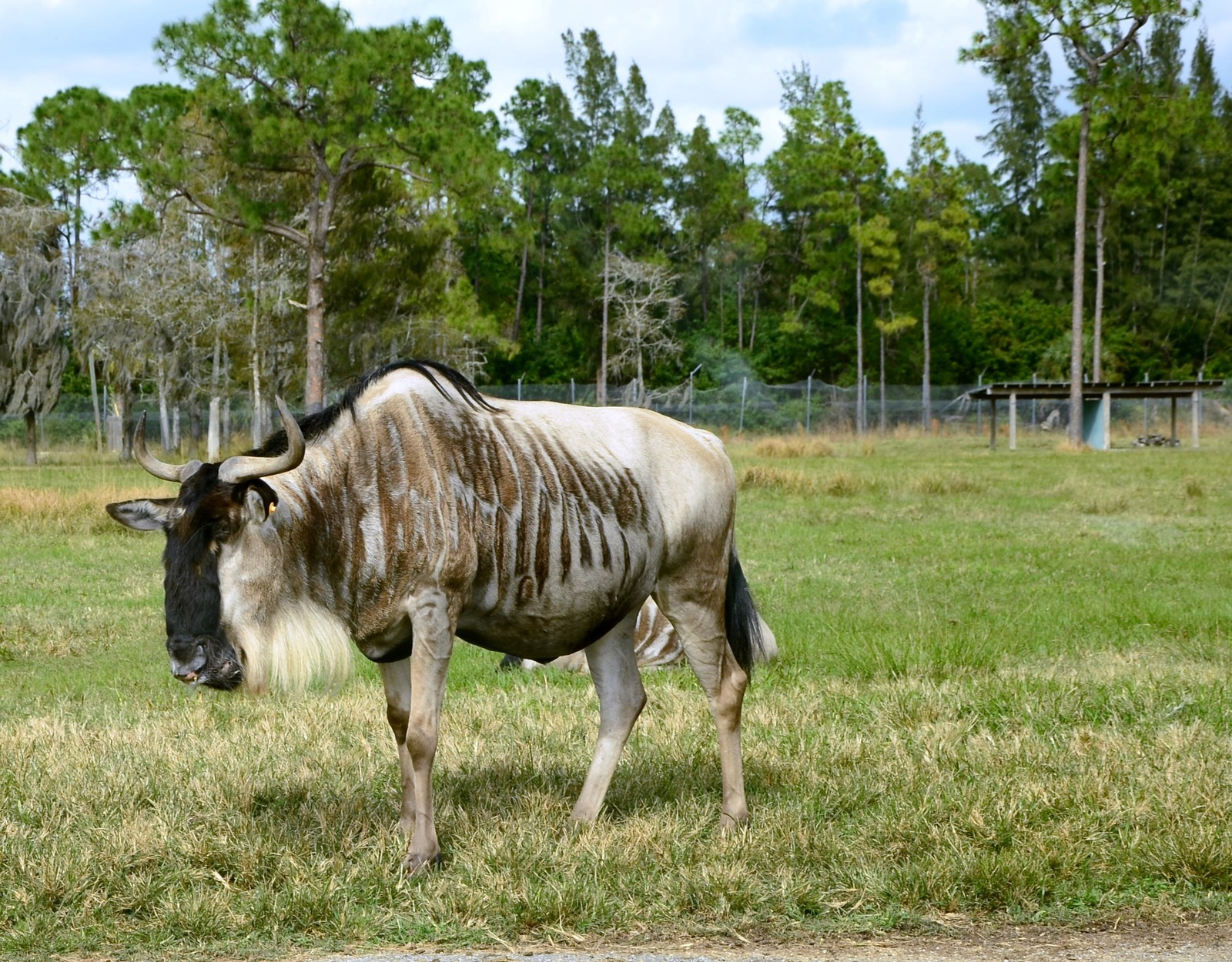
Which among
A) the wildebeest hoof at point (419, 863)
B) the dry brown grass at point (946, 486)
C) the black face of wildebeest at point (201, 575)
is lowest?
the wildebeest hoof at point (419, 863)

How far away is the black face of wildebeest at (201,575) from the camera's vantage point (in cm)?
474

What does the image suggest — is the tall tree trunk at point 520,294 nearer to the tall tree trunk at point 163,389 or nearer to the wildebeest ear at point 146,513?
the tall tree trunk at point 163,389

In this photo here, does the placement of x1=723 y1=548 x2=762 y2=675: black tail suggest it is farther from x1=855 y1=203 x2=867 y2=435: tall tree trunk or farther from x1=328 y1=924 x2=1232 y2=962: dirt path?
x1=855 y1=203 x2=867 y2=435: tall tree trunk

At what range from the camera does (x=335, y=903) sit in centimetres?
454

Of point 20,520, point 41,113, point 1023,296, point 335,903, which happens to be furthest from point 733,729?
point 1023,296

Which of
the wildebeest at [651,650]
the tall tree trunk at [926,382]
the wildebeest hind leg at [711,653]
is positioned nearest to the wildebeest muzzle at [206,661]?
the wildebeest hind leg at [711,653]

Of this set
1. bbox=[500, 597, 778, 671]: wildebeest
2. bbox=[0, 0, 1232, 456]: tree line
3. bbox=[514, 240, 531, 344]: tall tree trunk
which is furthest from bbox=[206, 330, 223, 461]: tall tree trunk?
bbox=[500, 597, 778, 671]: wildebeest

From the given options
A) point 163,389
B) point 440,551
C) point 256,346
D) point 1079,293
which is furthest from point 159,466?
point 1079,293

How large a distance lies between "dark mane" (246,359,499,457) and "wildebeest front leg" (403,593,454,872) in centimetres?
87

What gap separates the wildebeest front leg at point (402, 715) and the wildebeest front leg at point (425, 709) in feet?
1.05

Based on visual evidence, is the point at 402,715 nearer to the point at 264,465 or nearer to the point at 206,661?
the point at 206,661

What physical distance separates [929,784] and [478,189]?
2678cm

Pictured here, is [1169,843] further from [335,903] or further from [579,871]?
[335,903]

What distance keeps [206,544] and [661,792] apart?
Result: 8.06 ft
